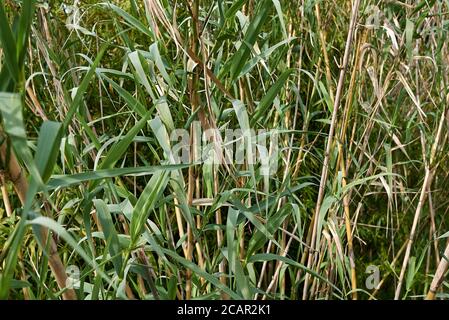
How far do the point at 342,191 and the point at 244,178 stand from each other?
0.68 feet

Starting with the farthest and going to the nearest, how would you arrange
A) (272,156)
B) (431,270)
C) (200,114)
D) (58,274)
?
(431,270) → (272,156) → (200,114) → (58,274)

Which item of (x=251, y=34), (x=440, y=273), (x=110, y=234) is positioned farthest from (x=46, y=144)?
(x=440, y=273)

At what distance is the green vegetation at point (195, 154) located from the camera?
763 mm

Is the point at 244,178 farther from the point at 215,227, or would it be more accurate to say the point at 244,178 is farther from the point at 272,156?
the point at 215,227

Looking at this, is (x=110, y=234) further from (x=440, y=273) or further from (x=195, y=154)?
(x=440, y=273)

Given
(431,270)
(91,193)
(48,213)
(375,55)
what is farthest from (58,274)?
(431,270)

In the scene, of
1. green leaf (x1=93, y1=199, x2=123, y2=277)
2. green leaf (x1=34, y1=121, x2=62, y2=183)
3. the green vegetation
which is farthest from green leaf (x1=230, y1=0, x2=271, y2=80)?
green leaf (x1=34, y1=121, x2=62, y2=183)

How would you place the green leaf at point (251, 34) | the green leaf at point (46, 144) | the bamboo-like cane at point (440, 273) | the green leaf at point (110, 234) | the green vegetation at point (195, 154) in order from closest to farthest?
the green leaf at point (46, 144) < the green vegetation at point (195, 154) < the green leaf at point (110, 234) < the green leaf at point (251, 34) < the bamboo-like cane at point (440, 273)

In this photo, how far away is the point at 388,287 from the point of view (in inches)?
71.8

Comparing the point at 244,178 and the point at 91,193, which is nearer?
the point at 91,193

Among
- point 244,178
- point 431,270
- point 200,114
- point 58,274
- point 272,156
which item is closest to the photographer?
point 58,274
